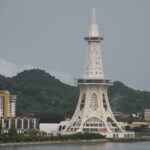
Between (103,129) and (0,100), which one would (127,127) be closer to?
(103,129)

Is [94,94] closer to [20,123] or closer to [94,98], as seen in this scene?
[94,98]

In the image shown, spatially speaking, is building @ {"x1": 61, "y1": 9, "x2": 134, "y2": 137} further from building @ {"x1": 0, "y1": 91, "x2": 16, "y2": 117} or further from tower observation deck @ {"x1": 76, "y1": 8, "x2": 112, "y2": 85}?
building @ {"x1": 0, "y1": 91, "x2": 16, "y2": 117}

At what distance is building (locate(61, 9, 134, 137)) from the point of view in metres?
94.4

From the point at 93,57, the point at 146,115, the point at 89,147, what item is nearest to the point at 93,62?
the point at 93,57

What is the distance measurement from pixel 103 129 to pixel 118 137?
2.05 m

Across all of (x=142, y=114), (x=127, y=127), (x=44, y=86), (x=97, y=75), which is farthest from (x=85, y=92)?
(x=44, y=86)

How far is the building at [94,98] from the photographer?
94.4m

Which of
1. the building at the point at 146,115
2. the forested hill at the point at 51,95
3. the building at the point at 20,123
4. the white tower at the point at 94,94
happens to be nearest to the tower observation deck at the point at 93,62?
the white tower at the point at 94,94

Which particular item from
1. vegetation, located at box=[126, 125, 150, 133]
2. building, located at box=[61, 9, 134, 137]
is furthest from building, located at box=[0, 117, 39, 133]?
vegetation, located at box=[126, 125, 150, 133]

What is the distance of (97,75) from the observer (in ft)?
310

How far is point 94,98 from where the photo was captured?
314 ft

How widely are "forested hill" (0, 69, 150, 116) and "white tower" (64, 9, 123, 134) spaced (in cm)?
2728

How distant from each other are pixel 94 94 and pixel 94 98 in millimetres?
431

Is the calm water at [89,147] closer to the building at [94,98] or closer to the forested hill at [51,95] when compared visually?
the building at [94,98]
